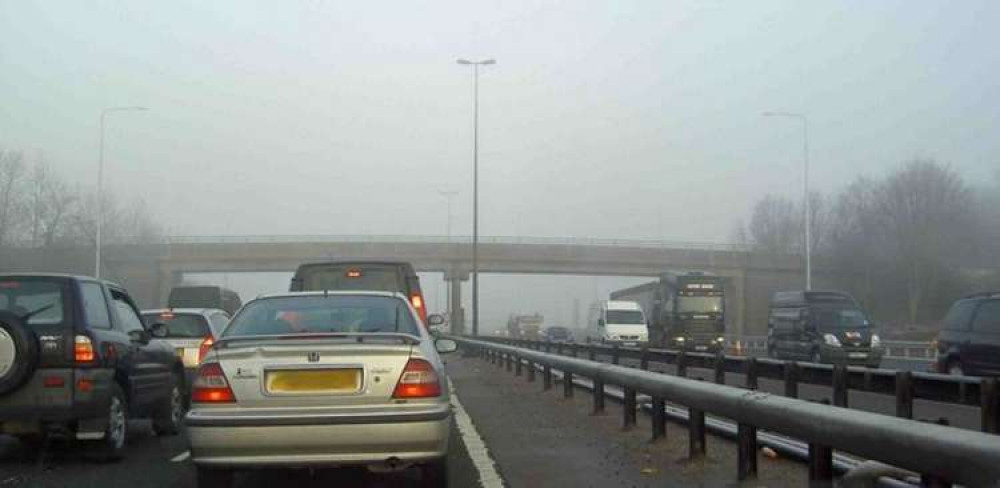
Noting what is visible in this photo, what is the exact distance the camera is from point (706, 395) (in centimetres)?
802

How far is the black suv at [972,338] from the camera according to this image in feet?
55.8

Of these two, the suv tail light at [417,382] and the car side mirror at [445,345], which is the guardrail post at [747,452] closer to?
the suv tail light at [417,382]

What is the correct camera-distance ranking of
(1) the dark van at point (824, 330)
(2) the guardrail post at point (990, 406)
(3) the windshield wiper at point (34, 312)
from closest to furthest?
(2) the guardrail post at point (990, 406) < (3) the windshield wiper at point (34, 312) < (1) the dark van at point (824, 330)

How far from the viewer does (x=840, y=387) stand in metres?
10.1

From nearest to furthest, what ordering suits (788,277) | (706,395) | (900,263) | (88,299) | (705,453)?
1. (706,395)
2. (705,453)
3. (88,299)
4. (900,263)
5. (788,277)

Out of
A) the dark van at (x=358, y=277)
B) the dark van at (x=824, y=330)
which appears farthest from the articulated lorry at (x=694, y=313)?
the dark van at (x=358, y=277)

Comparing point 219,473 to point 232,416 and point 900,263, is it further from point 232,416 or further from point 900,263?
point 900,263

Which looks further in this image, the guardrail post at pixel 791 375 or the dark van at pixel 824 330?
the dark van at pixel 824 330

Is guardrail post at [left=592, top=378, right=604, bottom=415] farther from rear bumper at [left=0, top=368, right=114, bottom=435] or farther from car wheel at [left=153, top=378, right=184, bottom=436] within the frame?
rear bumper at [left=0, top=368, right=114, bottom=435]

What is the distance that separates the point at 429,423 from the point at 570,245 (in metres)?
57.8

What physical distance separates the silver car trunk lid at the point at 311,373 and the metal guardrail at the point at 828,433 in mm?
2373

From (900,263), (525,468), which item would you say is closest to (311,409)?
(525,468)

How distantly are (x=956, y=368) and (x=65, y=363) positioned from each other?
1460 centimetres

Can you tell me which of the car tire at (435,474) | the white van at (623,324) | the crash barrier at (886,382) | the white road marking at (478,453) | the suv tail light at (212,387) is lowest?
the white van at (623,324)
